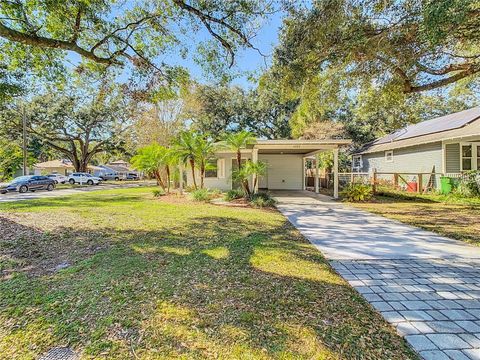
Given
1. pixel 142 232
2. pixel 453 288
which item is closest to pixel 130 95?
pixel 142 232

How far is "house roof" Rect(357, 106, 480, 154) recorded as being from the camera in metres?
13.5

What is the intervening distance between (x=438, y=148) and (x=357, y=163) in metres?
10.1

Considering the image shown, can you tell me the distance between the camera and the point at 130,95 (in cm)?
880

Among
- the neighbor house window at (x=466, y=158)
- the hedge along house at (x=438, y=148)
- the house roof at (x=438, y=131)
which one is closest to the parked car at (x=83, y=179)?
the house roof at (x=438, y=131)

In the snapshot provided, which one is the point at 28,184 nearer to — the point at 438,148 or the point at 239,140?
the point at 239,140

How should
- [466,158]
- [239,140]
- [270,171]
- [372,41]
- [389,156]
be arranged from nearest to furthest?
[372,41]
[239,140]
[466,158]
[270,171]
[389,156]

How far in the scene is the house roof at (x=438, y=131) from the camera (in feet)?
44.2

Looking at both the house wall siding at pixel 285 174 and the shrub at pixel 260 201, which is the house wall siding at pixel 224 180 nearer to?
the house wall siding at pixel 285 174

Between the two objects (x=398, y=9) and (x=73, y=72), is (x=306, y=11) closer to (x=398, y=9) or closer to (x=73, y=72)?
(x=398, y=9)

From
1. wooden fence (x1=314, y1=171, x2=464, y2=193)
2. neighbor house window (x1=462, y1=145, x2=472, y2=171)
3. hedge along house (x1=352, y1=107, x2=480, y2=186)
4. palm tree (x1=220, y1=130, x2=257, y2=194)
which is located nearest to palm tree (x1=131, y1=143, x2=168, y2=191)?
palm tree (x1=220, y1=130, x2=257, y2=194)

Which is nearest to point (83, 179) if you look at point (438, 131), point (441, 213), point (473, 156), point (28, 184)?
point (28, 184)

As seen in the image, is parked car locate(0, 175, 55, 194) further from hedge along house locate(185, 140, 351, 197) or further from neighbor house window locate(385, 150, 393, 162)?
neighbor house window locate(385, 150, 393, 162)

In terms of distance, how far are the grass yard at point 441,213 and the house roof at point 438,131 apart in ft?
10.7

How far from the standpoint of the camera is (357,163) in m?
25.1
